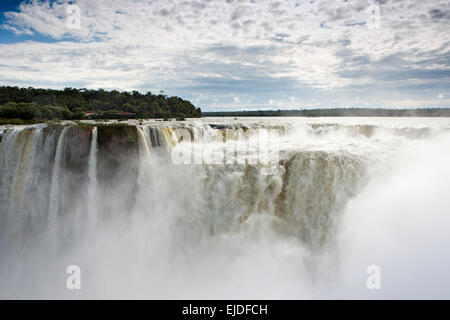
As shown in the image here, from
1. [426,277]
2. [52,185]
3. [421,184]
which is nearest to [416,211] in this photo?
[421,184]

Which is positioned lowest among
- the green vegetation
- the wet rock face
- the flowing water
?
the flowing water

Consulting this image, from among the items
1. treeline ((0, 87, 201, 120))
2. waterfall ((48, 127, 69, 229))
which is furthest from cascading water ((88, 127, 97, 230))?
treeline ((0, 87, 201, 120))

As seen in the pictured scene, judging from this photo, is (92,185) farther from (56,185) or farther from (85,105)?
(85,105)

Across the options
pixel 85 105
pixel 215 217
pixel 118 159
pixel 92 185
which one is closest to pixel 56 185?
pixel 92 185

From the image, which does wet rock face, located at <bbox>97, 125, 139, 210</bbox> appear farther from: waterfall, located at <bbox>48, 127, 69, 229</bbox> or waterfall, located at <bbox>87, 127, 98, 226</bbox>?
waterfall, located at <bbox>48, 127, 69, 229</bbox>

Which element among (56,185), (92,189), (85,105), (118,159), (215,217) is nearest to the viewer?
(215,217)

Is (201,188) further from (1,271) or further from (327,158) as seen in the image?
(1,271)

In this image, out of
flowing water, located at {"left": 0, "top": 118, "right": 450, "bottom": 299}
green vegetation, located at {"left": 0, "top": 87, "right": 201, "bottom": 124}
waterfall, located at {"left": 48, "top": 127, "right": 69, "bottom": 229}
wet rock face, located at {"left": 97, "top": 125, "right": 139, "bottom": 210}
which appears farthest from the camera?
green vegetation, located at {"left": 0, "top": 87, "right": 201, "bottom": 124}
